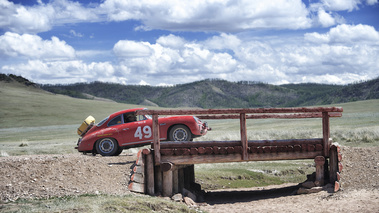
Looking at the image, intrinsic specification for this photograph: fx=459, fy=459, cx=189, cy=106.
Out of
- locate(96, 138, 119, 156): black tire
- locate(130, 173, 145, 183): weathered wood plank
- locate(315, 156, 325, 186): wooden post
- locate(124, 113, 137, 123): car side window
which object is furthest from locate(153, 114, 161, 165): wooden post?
locate(315, 156, 325, 186): wooden post

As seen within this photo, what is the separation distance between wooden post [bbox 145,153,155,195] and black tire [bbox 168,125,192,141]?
1958 mm

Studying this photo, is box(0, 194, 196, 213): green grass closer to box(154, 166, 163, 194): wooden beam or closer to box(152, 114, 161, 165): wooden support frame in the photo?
box(152, 114, 161, 165): wooden support frame

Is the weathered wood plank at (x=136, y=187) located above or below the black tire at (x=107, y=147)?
below

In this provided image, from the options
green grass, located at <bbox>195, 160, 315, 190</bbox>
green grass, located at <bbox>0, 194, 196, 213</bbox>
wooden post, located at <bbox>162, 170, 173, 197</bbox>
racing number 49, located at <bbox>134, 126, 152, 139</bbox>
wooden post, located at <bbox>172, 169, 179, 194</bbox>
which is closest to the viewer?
green grass, located at <bbox>0, 194, 196, 213</bbox>

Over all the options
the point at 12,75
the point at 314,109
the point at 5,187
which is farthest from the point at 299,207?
the point at 12,75

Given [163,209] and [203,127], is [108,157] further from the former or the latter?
[163,209]

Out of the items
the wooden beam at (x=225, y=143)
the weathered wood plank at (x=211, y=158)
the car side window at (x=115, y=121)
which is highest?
the car side window at (x=115, y=121)

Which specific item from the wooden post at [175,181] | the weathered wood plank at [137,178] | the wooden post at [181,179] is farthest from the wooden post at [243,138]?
the weathered wood plank at [137,178]

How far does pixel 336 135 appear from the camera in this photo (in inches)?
1212

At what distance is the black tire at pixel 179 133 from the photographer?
1667cm

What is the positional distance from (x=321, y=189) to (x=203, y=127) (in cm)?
483

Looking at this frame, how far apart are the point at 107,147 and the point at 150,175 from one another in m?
3.37

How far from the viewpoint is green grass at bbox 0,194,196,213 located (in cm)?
1062

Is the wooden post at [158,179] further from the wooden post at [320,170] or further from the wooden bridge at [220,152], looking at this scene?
the wooden post at [320,170]
